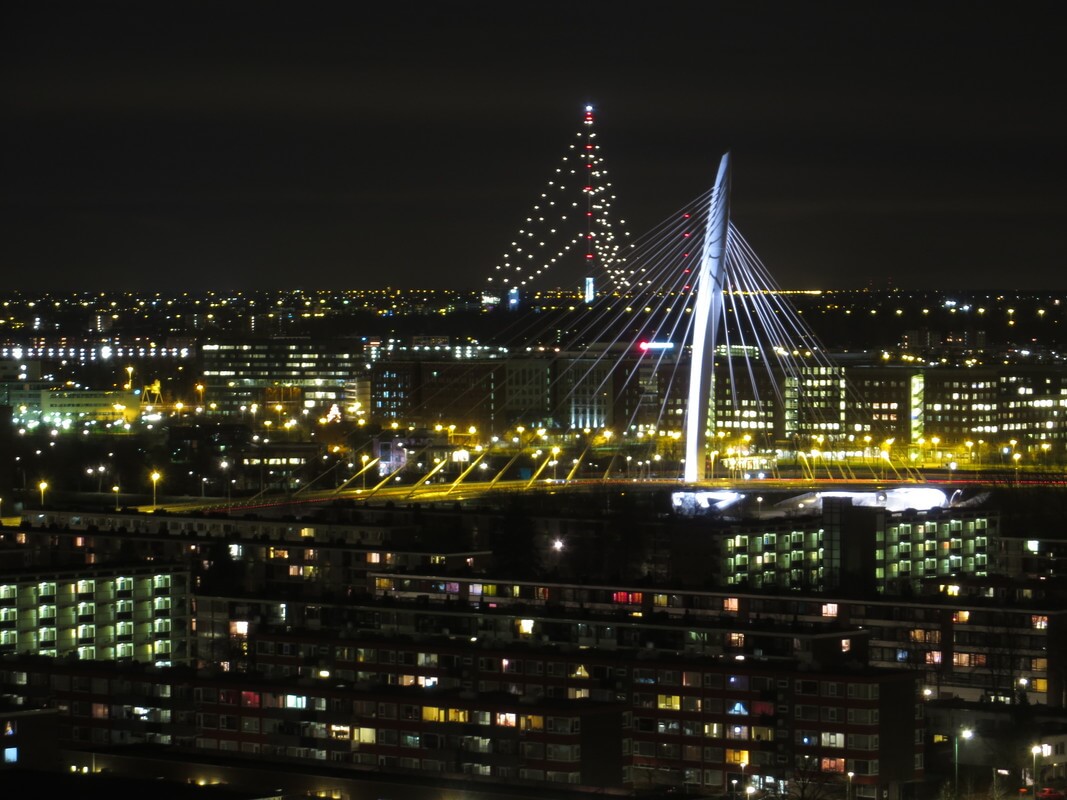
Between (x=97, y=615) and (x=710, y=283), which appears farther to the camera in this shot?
(x=710, y=283)

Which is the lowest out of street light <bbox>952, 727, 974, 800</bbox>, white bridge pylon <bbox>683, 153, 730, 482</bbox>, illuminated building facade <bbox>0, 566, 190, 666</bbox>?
street light <bbox>952, 727, 974, 800</bbox>

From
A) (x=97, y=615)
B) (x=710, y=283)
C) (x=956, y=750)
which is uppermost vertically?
(x=710, y=283)

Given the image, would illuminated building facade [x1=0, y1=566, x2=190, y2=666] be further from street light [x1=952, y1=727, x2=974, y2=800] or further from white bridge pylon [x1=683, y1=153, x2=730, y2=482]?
white bridge pylon [x1=683, y1=153, x2=730, y2=482]

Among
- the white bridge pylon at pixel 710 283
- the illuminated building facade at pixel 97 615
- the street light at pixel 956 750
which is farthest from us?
the white bridge pylon at pixel 710 283

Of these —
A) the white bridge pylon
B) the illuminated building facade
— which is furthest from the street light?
the white bridge pylon

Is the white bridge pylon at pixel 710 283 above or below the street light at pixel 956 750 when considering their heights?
above

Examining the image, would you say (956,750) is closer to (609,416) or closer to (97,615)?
(97,615)

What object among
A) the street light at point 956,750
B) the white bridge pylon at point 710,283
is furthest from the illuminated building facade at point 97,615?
the white bridge pylon at point 710,283

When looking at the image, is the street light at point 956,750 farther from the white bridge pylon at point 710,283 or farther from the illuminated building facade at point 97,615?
the white bridge pylon at point 710,283

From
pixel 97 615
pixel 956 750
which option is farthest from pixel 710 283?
pixel 956 750

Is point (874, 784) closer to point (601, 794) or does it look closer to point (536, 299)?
point (601, 794)

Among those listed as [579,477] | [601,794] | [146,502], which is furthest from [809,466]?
[601,794]

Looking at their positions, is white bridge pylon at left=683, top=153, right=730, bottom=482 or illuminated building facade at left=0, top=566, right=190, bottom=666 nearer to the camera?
illuminated building facade at left=0, top=566, right=190, bottom=666

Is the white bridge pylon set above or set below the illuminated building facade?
above
